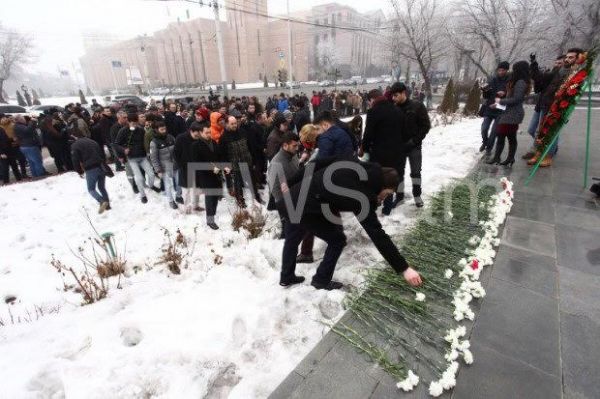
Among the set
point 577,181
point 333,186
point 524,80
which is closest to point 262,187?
point 333,186

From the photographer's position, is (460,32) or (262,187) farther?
(460,32)

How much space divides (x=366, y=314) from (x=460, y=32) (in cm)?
2517

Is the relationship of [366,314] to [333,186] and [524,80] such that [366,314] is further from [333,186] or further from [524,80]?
[524,80]

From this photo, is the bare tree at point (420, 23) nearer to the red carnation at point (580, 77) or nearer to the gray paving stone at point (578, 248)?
the red carnation at point (580, 77)

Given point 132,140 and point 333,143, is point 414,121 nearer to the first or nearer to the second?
point 333,143

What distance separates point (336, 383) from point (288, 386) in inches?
13.3

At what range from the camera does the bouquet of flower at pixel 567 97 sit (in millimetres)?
4801

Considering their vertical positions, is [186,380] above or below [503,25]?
below

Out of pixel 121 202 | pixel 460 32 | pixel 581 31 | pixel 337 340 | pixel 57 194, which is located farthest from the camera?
pixel 460 32

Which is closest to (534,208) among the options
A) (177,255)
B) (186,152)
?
(177,255)

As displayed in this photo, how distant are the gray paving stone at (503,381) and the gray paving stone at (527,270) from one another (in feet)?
3.41

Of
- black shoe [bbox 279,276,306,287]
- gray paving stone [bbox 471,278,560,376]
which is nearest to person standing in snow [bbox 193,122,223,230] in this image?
black shoe [bbox 279,276,306,287]

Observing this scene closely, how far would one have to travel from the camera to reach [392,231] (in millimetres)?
4297

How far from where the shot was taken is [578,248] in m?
3.62
